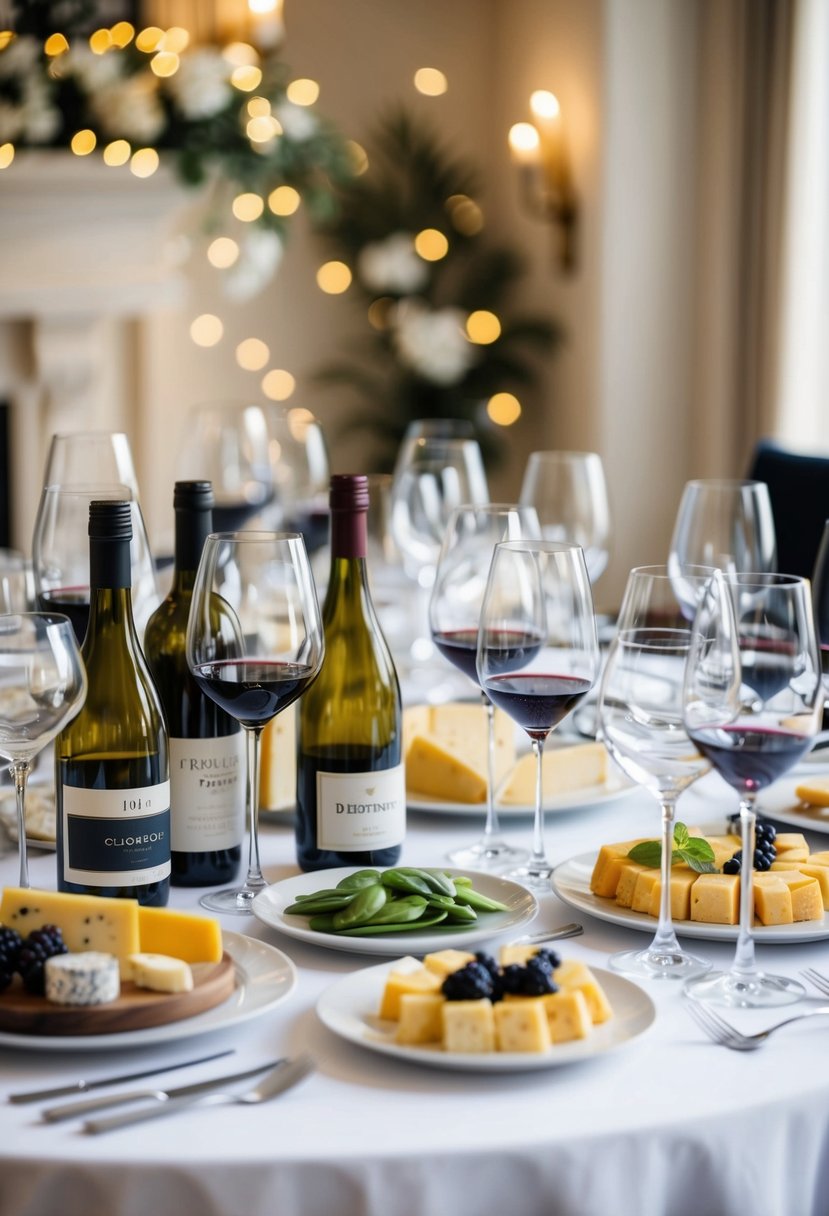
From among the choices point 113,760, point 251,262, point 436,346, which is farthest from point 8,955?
point 436,346

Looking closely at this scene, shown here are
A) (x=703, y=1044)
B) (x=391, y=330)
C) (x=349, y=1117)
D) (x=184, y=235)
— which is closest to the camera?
(x=349, y=1117)

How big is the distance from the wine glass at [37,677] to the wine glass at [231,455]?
3.72 ft

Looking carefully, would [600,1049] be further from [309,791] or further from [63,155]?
[63,155]

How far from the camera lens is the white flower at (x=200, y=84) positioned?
13.0 feet

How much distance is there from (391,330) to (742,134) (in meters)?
1.39

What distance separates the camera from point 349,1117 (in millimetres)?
870

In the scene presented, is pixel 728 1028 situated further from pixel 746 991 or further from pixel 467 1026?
pixel 467 1026

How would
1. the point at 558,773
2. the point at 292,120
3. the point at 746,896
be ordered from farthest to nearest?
1. the point at 292,120
2. the point at 558,773
3. the point at 746,896

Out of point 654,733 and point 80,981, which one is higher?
point 654,733

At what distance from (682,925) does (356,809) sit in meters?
0.30

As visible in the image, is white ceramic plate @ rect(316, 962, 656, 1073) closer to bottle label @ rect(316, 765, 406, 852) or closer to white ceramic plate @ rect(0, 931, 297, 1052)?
white ceramic plate @ rect(0, 931, 297, 1052)

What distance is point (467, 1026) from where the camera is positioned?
0.92 metres

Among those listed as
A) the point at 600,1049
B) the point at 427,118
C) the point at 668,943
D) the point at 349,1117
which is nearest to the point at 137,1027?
the point at 349,1117

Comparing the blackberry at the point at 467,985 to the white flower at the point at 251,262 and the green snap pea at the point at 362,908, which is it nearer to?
the green snap pea at the point at 362,908
